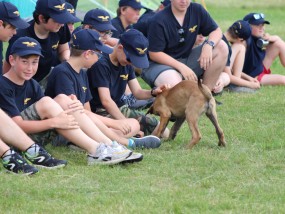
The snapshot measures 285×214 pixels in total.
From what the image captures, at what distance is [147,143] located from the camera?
23.9 feet

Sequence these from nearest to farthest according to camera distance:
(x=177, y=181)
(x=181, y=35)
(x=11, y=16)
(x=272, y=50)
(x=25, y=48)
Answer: (x=177, y=181), (x=25, y=48), (x=11, y=16), (x=181, y=35), (x=272, y=50)

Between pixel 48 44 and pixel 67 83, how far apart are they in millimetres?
1251

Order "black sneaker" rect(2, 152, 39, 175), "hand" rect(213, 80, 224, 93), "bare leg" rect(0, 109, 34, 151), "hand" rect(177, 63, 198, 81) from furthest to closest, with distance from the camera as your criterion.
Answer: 1. "hand" rect(213, 80, 224, 93)
2. "hand" rect(177, 63, 198, 81)
3. "bare leg" rect(0, 109, 34, 151)
4. "black sneaker" rect(2, 152, 39, 175)

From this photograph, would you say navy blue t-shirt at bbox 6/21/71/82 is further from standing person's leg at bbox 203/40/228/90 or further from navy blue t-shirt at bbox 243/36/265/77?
navy blue t-shirt at bbox 243/36/265/77

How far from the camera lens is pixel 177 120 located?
770 centimetres

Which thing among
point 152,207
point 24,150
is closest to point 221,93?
point 24,150

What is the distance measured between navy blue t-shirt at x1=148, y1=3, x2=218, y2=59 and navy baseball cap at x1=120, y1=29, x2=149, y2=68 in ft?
5.50

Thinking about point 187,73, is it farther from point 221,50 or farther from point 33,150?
point 33,150

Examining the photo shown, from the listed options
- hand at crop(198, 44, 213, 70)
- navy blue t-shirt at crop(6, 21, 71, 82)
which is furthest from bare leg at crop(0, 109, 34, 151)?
hand at crop(198, 44, 213, 70)

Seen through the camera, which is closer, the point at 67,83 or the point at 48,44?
the point at 67,83

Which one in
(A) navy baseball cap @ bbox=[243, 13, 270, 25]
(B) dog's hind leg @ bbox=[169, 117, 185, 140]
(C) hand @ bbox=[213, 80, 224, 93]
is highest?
(B) dog's hind leg @ bbox=[169, 117, 185, 140]

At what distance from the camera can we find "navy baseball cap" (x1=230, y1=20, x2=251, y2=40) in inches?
417

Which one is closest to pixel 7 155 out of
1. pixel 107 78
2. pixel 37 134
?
pixel 37 134

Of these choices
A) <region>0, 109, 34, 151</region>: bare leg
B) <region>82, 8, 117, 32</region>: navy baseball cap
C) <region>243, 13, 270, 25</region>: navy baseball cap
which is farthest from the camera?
<region>243, 13, 270, 25</region>: navy baseball cap
